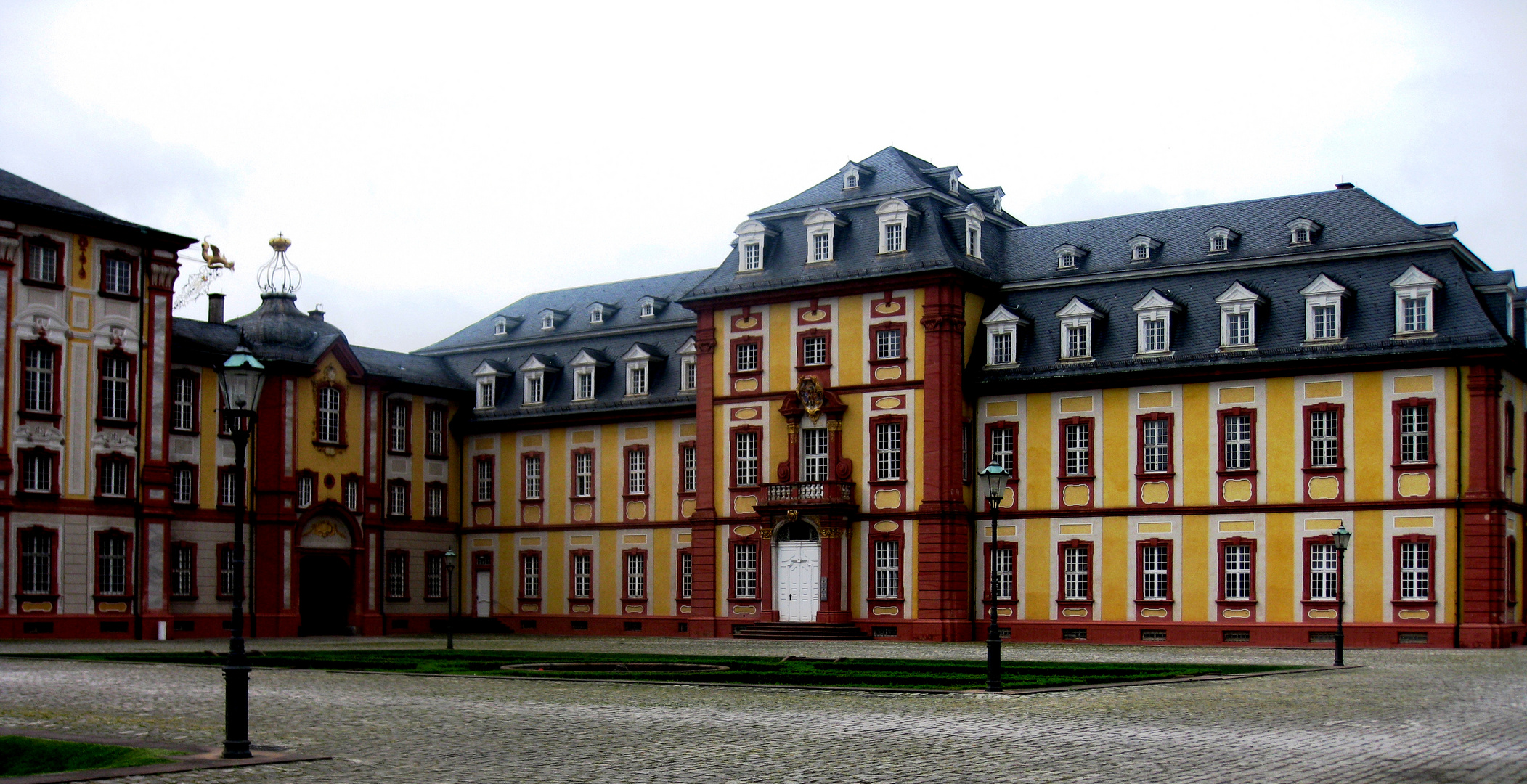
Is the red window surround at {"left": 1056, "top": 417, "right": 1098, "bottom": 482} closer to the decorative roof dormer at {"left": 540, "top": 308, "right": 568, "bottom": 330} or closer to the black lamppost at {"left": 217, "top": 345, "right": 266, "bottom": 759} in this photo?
the decorative roof dormer at {"left": 540, "top": 308, "right": 568, "bottom": 330}

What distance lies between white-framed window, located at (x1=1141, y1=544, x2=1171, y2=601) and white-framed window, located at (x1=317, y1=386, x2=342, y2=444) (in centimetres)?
2816

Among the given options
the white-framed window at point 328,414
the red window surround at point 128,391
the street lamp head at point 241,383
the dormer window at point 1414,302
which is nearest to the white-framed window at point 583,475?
the white-framed window at point 328,414

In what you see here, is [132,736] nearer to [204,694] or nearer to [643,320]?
[204,694]

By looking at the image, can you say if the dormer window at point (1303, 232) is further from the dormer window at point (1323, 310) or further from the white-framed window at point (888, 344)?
the white-framed window at point (888, 344)

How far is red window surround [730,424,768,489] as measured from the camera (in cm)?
5572

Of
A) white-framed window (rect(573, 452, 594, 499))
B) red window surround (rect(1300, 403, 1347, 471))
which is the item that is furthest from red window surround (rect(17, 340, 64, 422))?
red window surround (rect(1300, 403, 1347, 471))

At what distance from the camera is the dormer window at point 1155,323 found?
5041 centimetres

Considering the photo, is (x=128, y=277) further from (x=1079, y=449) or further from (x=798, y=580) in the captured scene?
(x=1079, y=449)

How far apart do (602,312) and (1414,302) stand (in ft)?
102

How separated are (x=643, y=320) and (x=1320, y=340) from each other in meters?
26.2

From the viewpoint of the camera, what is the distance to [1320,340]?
47.9 meters

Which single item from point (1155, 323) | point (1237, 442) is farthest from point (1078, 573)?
point (1155, 323)

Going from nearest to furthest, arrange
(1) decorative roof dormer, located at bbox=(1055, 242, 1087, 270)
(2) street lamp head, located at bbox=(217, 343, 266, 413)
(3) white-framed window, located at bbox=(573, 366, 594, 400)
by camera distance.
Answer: (2) street lamp head, located at bbox=(217, 343, 266, 413) → (1) decorative roof dormer, located at bbox=(1055, 242, 1087, 270) → (3) white-framed window, located at bbox=(573, 366, 594, 400)

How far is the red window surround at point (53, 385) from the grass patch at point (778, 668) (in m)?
13.3
